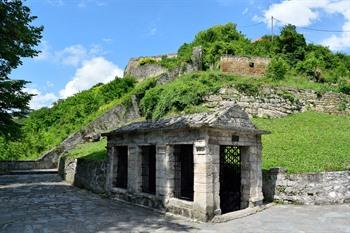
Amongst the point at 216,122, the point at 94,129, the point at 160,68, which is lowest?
the point at 216,122

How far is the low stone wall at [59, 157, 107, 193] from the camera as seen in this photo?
14.1m

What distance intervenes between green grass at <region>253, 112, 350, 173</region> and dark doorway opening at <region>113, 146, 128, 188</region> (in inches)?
211

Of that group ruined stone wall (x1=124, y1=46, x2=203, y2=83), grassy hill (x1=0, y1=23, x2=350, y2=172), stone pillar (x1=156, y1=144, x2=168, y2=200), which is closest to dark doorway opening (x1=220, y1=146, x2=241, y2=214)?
grassy hill (x1=0, y1=23, x2=350, y2=172)

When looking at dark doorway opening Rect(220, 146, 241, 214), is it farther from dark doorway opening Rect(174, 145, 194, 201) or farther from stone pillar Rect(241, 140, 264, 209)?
dark doorway opening Rect(174, 145, 194, 201)

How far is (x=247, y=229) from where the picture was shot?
26.2 ft

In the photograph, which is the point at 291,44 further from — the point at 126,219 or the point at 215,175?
the point at 126,219

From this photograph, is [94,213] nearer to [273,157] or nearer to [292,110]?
[273,157]

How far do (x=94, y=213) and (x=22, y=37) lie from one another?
665 centimetres

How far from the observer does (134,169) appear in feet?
38.4

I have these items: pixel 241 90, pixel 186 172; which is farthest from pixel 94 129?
pixel 186 172

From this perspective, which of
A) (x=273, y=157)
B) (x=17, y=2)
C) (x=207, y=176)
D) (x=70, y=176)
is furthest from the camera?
(x=70, y=176)

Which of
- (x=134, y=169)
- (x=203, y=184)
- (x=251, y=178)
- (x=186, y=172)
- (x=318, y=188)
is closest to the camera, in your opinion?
(x=203, y=184)

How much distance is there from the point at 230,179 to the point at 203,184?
3.29 m

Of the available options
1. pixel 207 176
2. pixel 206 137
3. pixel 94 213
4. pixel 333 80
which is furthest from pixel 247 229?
pixel 333 80
